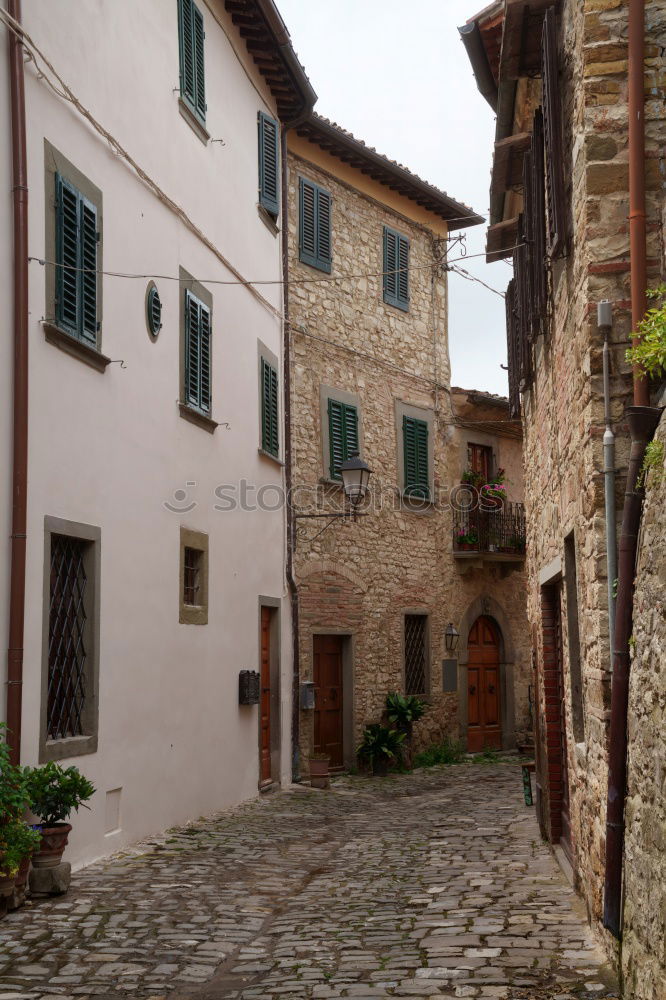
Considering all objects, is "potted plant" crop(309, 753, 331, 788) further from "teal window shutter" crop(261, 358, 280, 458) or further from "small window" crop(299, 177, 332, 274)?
"small window" crop(299, 177, 332, 274)

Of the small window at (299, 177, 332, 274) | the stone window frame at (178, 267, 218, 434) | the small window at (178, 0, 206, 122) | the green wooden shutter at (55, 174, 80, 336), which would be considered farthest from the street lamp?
the green wooden shutter at (55, 174, 80, 336)

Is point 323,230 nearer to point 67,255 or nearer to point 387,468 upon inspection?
point 387,468

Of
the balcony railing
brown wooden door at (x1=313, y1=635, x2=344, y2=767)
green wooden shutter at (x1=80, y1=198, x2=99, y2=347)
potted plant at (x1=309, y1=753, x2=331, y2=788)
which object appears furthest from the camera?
the balcony railing

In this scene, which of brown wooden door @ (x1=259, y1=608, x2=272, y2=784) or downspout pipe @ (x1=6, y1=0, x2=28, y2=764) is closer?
downspout pipe @ (x1=6, y1=0, x2=28, y2=764)

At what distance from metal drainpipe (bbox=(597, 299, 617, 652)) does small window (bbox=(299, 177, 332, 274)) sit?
1004cm

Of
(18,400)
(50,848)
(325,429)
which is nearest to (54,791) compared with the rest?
(50,848)

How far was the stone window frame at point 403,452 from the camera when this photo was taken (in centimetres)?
1664

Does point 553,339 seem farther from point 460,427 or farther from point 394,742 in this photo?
point 460,427

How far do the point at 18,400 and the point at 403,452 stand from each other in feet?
34.0

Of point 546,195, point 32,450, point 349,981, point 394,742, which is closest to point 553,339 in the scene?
point 546,195

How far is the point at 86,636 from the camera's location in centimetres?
800

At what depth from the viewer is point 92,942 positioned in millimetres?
5734

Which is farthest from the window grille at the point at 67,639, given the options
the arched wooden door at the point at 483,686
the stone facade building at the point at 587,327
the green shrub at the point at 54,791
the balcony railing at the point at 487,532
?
the arched wooden door at the point at 483,686

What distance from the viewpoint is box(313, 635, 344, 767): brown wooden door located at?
14.7 metres
